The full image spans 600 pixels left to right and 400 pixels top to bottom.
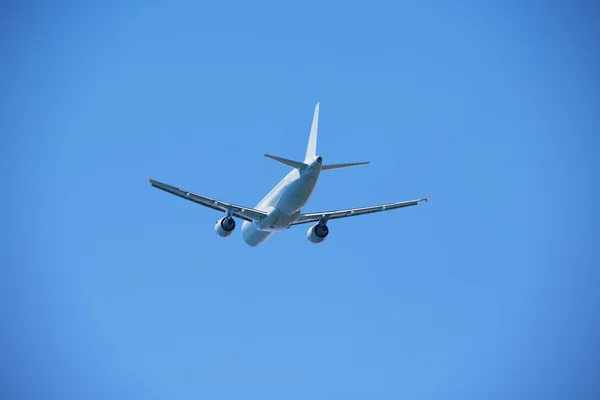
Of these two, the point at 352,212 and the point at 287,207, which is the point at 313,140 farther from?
the point at 352,212

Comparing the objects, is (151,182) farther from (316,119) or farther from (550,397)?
(550,397)

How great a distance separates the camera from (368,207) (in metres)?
51.3

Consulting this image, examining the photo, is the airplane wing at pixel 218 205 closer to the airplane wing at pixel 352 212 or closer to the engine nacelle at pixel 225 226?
the engine nacelle at pixel 225 226

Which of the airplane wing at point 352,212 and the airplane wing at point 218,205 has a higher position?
the airplane wing at point 352,212

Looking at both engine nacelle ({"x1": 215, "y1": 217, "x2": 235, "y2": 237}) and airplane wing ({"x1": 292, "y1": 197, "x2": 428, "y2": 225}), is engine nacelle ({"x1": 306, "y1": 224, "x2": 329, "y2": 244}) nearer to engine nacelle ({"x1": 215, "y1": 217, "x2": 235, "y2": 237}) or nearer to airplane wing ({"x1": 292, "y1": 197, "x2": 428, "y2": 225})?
airplane wing ({"x1": 292, "y1": 197, "x2": 428, "y2": 225})

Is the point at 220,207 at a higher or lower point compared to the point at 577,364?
lower

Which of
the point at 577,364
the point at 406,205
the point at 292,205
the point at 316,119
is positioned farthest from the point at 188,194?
the point at 577,364

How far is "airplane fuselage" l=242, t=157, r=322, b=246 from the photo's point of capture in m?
43.0

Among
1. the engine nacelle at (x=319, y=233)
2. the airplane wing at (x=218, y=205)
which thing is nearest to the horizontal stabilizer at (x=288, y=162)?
the airplane wing at (x=218, y=205)

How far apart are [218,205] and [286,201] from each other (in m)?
6.38

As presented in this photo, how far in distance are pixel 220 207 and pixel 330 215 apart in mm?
9181

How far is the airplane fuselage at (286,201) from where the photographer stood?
43000 millimetres

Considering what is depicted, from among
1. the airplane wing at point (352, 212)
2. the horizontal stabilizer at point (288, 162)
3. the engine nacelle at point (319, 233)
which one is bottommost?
the horizontal stabilizer at point (288, 162)

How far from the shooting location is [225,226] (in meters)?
49.6
